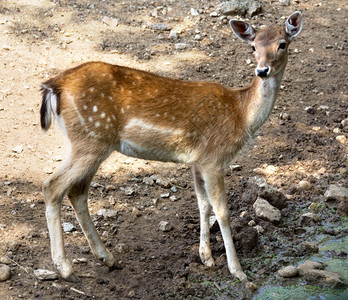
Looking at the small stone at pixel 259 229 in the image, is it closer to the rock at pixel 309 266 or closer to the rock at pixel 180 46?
the rock at pixel 309 266

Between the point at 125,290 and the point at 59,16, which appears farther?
the point at 59,16

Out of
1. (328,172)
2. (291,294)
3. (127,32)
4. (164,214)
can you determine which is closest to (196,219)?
(164,214)

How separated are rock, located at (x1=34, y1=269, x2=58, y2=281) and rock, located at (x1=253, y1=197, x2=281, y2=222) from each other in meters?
2.35

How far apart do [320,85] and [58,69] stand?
12.7 feet

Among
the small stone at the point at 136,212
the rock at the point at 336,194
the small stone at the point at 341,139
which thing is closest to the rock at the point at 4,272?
the small stone at the point at 136,212

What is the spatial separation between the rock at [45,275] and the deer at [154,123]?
0.08m

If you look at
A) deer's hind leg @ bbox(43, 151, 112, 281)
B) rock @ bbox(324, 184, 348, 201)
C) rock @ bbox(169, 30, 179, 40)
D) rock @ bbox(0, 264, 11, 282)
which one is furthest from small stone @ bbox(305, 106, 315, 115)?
rock @ bbox(0, 264, 11, 282)

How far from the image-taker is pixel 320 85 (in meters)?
9.18

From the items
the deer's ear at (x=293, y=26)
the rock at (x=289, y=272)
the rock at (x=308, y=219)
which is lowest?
the rock at (x=308, y=219)

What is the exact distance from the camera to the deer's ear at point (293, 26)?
A: 19.4 ft

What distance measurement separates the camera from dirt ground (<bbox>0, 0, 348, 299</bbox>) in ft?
18.6

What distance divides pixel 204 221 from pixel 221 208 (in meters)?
0.38

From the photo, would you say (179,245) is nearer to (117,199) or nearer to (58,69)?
(117,199)

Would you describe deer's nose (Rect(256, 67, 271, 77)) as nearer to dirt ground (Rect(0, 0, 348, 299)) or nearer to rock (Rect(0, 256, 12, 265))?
dirt ground (Rect(0, 0, 348, 299))
